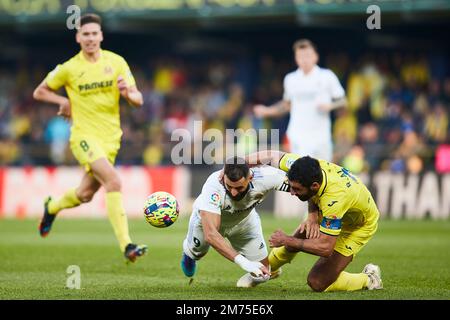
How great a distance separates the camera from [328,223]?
25.2ft

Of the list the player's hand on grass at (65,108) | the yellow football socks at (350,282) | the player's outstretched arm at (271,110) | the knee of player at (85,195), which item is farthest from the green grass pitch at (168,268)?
the player's outstretched arm at (271,110)

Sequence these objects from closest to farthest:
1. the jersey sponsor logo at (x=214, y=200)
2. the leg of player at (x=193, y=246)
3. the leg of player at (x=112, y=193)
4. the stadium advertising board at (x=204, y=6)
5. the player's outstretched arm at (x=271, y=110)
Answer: the jersey sponsor logo at (x=214, y=200), the leg of player at (x=193, y=246), the leg of player at (x=112, y=193), the player's outstretched arm at (x=271, y=110), the stadium advertising board at (x=204, y=6)

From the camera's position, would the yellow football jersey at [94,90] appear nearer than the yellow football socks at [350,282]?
No

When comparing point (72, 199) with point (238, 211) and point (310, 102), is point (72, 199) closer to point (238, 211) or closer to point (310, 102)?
point (238, 211)

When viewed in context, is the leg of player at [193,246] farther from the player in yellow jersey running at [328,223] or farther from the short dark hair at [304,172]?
the short dark hair at [304,172]

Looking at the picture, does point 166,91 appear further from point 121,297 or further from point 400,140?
point 121,297

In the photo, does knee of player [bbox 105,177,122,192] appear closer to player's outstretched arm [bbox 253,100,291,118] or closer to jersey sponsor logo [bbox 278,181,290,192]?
jersey sponsor logo [bbox 278,181,290,192]

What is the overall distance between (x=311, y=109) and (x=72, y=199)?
449cm

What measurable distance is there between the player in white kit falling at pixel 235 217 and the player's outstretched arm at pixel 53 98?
2769 millimetres

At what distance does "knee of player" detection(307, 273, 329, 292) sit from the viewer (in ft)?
26.0

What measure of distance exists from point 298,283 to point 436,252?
3.68 metres

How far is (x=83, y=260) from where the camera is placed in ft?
35.7

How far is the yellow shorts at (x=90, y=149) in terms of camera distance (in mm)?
10328
